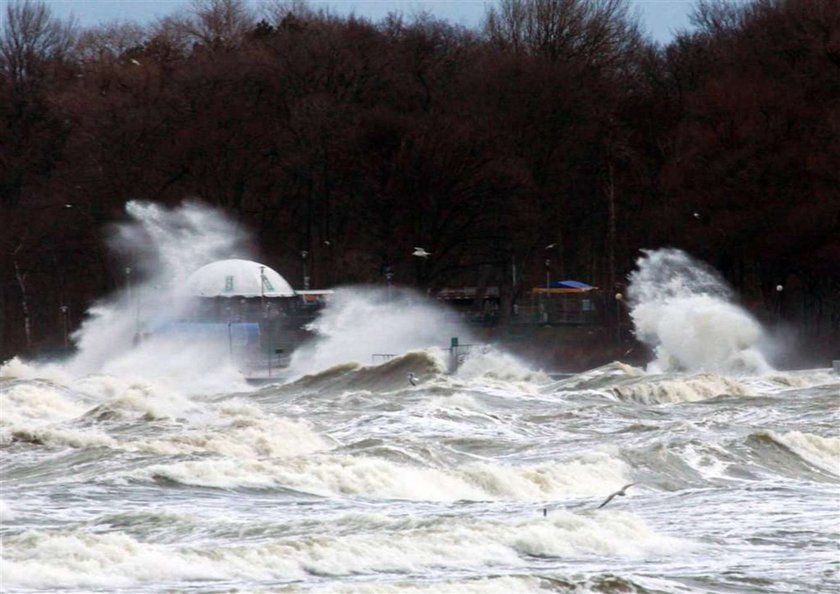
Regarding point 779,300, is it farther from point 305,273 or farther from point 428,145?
point 305,273

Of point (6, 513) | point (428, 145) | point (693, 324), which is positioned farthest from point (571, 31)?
point (6, 513)

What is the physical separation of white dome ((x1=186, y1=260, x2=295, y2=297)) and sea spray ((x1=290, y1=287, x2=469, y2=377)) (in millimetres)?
2732

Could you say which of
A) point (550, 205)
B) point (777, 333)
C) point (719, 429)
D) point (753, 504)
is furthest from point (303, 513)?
point (550, 205)

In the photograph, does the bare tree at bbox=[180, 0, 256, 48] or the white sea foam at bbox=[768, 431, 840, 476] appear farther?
the bare tree at bbox=[180, 0, 256, 48]

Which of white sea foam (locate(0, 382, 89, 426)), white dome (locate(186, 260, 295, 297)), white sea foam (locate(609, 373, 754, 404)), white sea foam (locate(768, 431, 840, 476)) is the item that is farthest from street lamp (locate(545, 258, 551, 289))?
white sea foam (locate(768, 431, 840, 476))

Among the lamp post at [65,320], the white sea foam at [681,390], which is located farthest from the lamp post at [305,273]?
the white sea foam at [681,390]

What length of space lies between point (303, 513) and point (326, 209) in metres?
63.4

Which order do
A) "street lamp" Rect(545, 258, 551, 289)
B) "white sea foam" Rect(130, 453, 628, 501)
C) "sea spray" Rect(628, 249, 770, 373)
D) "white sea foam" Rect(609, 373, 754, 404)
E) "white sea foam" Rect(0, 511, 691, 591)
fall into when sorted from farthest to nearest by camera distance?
"street lamp" Rect(545, 258, 551, 289), "sea spray" Rect(628, 249, 770, 373), "white sea foam" Rect(609, 373, 754, 404), "white sea foam" Rect(130, 453, 628, 501), "white sea foam" Rect(0, 511, 691, 591)

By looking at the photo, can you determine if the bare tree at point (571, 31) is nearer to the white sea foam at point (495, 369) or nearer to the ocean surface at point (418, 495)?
the white sea foam at point (495, 369)

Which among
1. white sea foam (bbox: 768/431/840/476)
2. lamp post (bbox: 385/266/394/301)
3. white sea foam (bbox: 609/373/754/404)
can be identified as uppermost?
lamp post (bbox: 385/266/394/301)

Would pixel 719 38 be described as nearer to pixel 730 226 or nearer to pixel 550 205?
pixel 550 205

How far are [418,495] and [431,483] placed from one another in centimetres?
98

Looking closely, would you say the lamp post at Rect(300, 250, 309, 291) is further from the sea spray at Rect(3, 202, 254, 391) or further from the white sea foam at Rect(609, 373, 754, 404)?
the white sea foam at Rect(609, 373, 754, 404)

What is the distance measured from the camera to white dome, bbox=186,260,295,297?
77.3m
